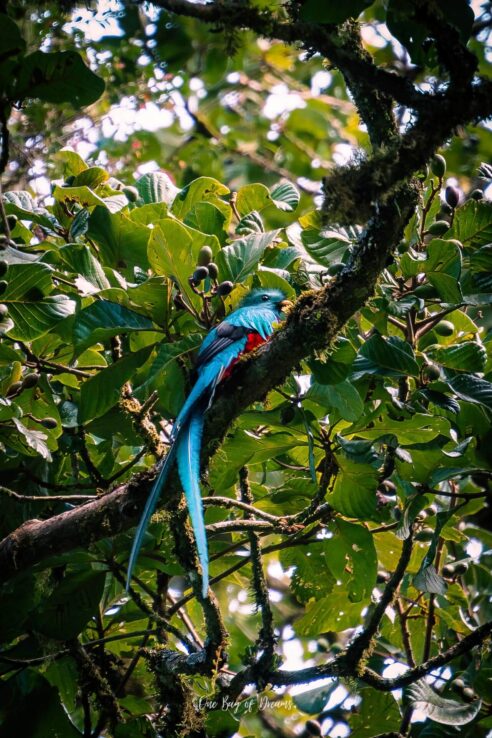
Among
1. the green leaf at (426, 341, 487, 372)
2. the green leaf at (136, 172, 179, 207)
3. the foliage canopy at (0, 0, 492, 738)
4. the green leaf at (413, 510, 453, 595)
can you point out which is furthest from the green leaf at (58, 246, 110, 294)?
the green leaf at (413, 510, 453, 595)

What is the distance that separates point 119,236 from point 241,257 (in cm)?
45

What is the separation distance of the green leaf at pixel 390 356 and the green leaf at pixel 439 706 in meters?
1.09

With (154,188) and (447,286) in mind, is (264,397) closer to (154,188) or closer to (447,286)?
(447,286)

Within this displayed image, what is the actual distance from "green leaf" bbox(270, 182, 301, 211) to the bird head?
0.37 metres

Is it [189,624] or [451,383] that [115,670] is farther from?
[451,383]

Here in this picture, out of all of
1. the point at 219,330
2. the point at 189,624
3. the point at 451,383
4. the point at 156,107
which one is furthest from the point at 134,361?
the point at 156,107

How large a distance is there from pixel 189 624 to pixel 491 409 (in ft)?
5.67

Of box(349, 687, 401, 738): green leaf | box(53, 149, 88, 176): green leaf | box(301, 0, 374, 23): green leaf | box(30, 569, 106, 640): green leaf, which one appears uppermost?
box(53, 149, 88, 176): green leaf

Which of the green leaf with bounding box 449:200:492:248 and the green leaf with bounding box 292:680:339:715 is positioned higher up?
the green leaf with bounding box 449:200:492:248

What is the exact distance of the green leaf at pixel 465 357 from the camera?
7.74 feet

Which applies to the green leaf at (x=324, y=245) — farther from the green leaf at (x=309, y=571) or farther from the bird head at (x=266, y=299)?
the green leaf at (x=309, y=571)

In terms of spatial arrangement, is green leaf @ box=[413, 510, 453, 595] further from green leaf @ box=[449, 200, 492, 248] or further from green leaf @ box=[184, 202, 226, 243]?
green leaf @ box=[184, 202, 226, 243]

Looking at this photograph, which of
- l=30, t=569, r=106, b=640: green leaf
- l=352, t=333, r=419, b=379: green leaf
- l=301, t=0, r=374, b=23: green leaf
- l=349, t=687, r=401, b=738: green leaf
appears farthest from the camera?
l=349, t=687, r=401, b=738: green leaf

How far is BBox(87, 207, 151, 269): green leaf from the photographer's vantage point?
260 cm
